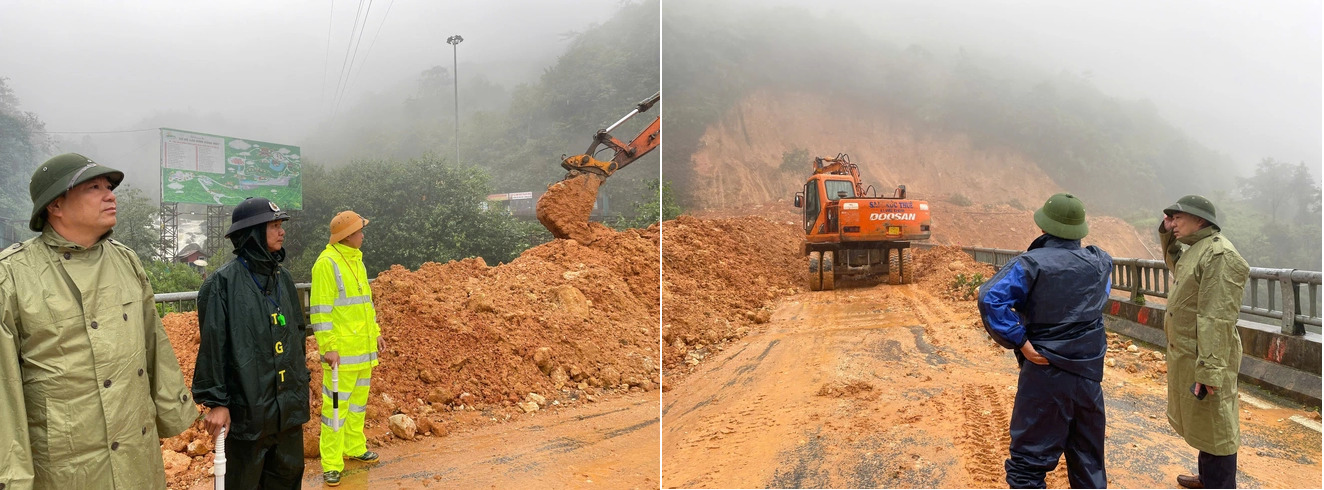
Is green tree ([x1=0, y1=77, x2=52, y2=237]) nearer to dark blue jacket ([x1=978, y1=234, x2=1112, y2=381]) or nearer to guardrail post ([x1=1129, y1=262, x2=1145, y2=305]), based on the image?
dark blue jacket ([x1=978, y1=234, x2=1112, y2=381])

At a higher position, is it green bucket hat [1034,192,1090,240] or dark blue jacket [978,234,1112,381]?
green bucket hat [1034,192,1090,240]

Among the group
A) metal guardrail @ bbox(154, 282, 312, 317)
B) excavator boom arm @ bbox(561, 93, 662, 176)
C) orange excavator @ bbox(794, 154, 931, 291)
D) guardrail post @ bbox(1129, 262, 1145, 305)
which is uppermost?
excavator boom arm @ bbox(561, 93, 662, 176)

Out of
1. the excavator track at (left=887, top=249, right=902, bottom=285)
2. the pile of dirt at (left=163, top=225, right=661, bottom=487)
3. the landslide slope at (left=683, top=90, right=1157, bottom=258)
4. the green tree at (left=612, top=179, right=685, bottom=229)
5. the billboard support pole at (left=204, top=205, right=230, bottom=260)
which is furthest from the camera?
the green tree at (left=612, top=179, right=685, bottom=229)

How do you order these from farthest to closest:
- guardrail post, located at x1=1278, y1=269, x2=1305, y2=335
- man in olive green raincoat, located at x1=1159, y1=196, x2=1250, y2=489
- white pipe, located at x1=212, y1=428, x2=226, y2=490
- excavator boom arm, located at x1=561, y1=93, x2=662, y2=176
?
excavator boom arm, located at x1=561, y1=93, x2=662, y2=176 < guardrail post, located at x1=1278, y1=269, x2=1305, y2=335 < man in olive green raincoat, located at x1=1159, y1=196, x2=1250, y2=489 < white pipe, located at x1=212, y1=428, x2=226, y2=490

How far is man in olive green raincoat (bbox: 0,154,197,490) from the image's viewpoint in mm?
1691

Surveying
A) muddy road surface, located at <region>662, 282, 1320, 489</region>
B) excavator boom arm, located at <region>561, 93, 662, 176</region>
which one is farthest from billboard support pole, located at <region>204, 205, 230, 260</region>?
muddy road surface, located at <region>662, 282, 1320, 489</region>

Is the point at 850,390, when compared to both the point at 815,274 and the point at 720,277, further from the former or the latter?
the point at 720,277

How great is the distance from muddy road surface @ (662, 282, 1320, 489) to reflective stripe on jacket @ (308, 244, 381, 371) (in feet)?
6.04

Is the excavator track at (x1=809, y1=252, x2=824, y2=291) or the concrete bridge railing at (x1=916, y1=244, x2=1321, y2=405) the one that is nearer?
the concrete bridge railing at (x1=916, y1=244, x2=1321, y2=405)

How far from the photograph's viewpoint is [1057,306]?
2.39m

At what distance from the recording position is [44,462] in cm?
175

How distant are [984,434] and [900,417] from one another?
36 centimetres

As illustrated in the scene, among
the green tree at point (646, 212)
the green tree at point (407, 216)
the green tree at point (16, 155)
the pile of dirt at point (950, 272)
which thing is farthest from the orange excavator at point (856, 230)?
the green tree at point (16, 155)

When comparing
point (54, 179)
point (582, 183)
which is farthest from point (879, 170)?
point (54, 179)
